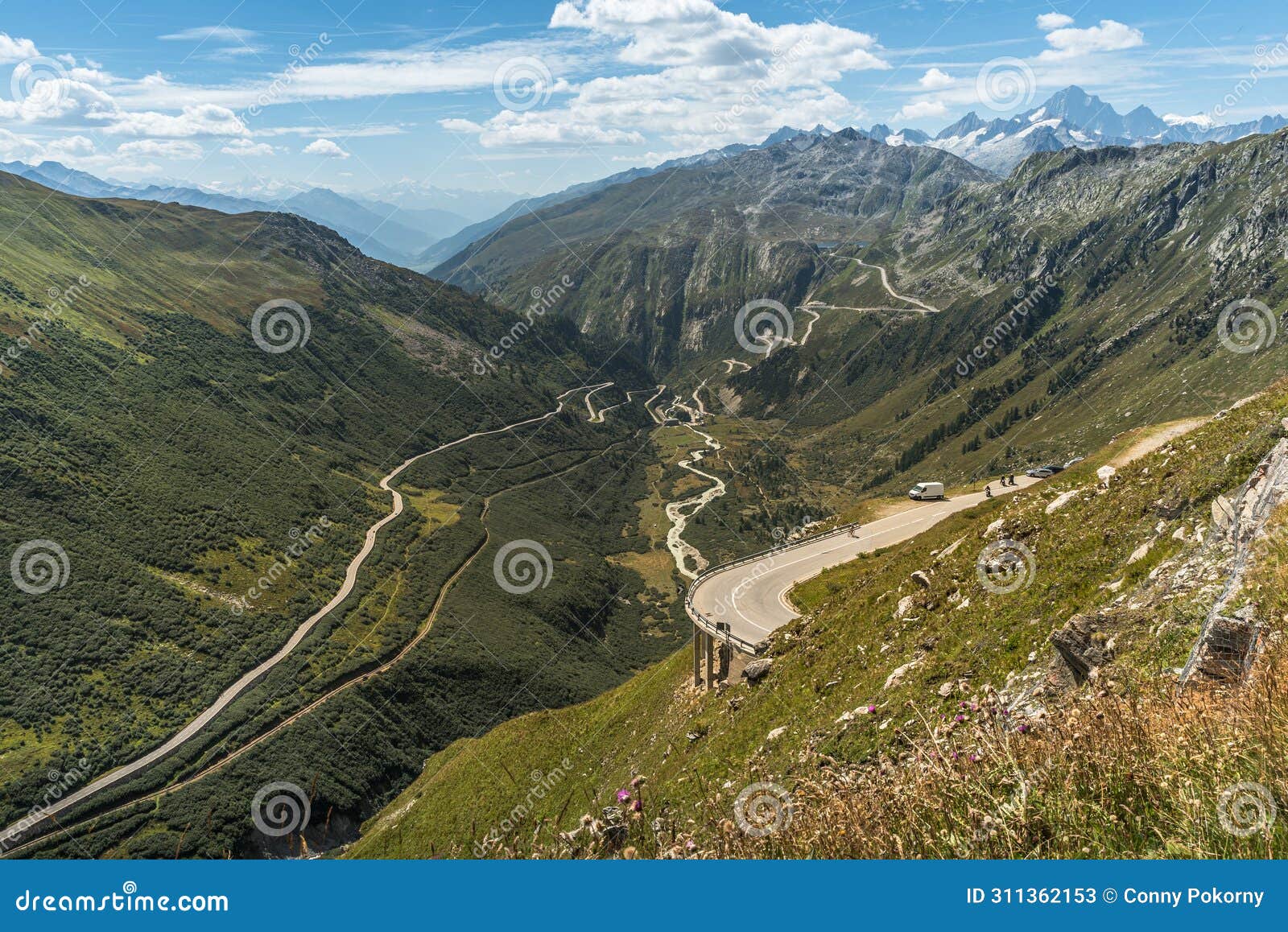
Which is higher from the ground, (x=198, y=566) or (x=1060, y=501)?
(x=1060, y=501)

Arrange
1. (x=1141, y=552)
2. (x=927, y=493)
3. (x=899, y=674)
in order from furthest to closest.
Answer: (x=927, y=493), (x=899, y=674), (x=1141, y=552)

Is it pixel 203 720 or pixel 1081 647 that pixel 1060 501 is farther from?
pixel 203 720

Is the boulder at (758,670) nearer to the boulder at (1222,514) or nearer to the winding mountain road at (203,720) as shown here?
the boulder at (1222,514)

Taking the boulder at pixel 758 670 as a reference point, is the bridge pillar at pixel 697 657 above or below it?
below

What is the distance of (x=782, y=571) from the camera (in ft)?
147

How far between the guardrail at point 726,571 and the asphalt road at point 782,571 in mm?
177

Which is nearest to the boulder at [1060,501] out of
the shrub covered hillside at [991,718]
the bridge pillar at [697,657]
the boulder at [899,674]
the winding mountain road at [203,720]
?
the shrub covered hillside at [991,718]

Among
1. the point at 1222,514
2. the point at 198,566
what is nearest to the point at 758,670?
the point at 1222,514

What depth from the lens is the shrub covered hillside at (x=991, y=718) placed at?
19.5ft

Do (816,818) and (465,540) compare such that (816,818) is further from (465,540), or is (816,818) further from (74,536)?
(465,540)

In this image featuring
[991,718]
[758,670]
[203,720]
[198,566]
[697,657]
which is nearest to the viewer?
[991,718]

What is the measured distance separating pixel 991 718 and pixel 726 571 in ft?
123

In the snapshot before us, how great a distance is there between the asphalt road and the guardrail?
7.0 inches

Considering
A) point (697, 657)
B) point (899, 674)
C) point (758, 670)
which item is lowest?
point (697, 657)
